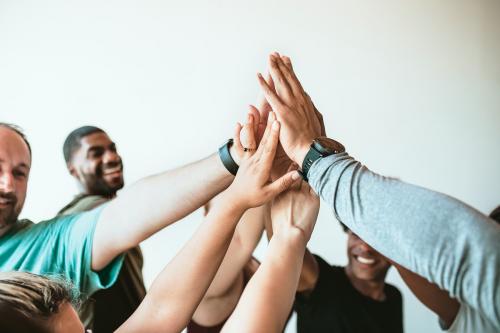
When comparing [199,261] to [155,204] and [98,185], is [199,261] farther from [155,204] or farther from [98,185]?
[98,185]

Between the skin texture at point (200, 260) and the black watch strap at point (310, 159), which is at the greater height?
the black watch strap at point (310, 159)

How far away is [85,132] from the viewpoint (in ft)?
4.75

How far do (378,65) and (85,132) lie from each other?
1.04 m

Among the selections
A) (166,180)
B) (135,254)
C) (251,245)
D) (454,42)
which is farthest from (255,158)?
(454,42)

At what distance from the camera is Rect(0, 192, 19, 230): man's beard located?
1.12 meters

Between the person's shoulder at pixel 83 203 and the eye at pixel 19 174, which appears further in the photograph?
the person's shoulder at pixel 83 203

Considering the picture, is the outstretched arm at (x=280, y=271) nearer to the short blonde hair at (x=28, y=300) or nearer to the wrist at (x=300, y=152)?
the wrist at (x=300, y=152)

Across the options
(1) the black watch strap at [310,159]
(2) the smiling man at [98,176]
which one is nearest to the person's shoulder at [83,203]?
(2) the smiling man at [98,176]

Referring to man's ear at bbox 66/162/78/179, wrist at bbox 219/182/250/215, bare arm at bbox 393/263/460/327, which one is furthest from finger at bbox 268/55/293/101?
man's ear at bbox 66/162/78/179

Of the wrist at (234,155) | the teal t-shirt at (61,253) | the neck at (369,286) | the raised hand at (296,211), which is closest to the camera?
the raised hand at (296,211)

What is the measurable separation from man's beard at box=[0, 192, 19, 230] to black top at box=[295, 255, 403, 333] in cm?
85

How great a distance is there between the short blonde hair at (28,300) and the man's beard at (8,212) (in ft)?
1.63

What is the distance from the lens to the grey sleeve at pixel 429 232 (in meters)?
0.50

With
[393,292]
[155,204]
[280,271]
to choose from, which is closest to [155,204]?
[155,204]
